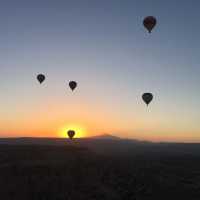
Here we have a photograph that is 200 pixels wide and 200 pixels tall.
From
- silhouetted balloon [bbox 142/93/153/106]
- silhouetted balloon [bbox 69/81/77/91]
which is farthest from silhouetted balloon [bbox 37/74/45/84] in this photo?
silhouetted balloon [bbox 142/93/153/106]

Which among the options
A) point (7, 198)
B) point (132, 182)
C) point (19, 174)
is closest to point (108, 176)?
point (132, 182)

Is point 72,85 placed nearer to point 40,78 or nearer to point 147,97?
point 40,78

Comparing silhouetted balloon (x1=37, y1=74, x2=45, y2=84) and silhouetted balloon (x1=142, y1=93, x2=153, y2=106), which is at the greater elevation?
silhouetted balloon (x1=37, y1=74, x2=45, y2=84)

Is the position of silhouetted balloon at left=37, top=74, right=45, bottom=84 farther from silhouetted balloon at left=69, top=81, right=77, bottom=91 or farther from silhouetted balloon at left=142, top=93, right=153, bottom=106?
silhouetted balloon at left=142, top=93, right=153, bottom=106

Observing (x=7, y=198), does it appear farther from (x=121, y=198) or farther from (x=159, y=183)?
(x=159, y=183)

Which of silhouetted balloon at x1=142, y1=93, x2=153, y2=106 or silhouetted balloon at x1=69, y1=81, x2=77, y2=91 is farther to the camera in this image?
silhouetted balloon at x1=69, y1=81, x2=77, y2=91

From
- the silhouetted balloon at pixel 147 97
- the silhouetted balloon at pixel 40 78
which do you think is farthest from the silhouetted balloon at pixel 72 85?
the silhouetted balloon at pixel 147 97

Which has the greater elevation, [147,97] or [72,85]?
[72,85]

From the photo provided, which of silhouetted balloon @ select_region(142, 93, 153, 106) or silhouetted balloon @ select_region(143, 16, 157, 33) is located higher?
silhouetted balloon @ select_region(143, 16, 157, 33)

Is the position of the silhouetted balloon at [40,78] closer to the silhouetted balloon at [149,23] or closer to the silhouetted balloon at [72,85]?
the silhouetted balloon at [72,85]

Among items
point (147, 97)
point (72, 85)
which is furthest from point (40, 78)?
point (147, 97)

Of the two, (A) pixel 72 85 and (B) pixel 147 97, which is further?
(A) pixel 72 85
